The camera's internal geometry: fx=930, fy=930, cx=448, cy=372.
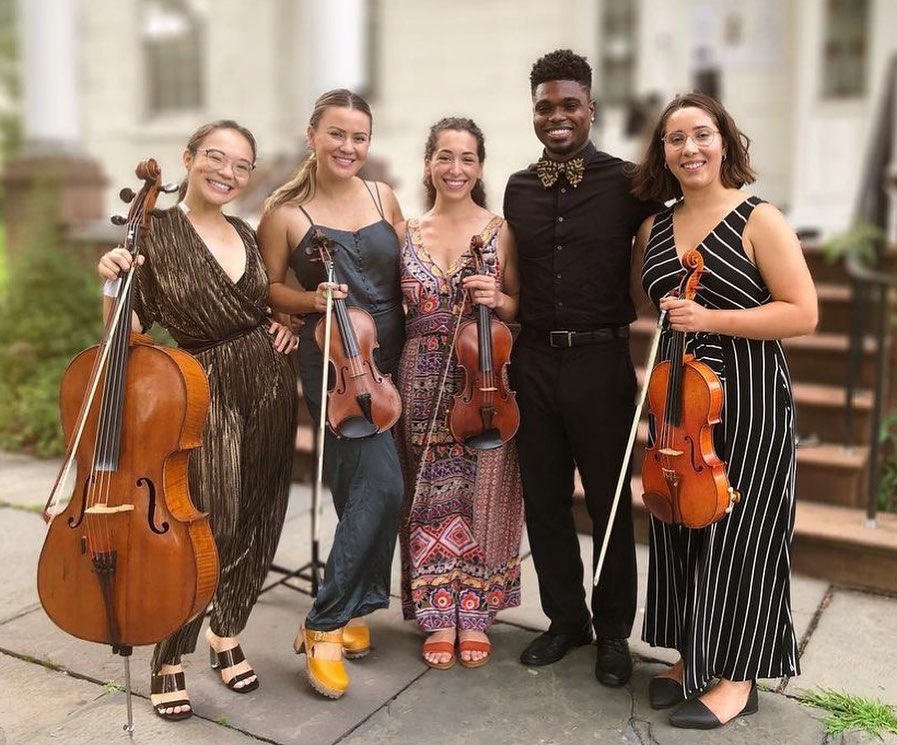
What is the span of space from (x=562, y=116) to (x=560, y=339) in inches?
26.5

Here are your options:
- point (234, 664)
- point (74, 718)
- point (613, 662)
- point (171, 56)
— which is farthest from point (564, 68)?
point (171, 56)

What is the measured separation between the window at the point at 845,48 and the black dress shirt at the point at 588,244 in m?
5.07

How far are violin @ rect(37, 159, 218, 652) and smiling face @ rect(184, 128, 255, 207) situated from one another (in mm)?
205

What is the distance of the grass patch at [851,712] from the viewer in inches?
109

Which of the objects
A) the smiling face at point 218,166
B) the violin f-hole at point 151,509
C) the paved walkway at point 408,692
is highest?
the smiling face at point 218,166

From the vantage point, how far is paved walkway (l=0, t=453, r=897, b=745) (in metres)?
2.73

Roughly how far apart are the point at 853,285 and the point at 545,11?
4.39 m

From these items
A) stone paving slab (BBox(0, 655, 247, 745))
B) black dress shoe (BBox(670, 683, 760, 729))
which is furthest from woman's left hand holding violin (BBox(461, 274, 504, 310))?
stone paving slab (BBox(0, 655, 247, 745))

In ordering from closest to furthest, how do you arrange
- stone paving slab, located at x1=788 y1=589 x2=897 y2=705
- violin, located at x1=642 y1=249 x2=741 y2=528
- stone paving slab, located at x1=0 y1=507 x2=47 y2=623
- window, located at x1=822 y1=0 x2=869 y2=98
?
violin, located at x1=642 y1=249 x2=741 y2=528
stone paving slab, located at x1=788 y1=589 x2=897 y2=705
stone paving slab, located at x1=0 y1=507 x2=47 y2=623
window, located at x1=822 y1=0 x2=869 y2=98

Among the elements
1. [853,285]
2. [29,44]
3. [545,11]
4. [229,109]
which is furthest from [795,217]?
[29,44]

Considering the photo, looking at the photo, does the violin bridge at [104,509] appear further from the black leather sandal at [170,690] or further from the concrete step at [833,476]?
the concrete step at [833,476]

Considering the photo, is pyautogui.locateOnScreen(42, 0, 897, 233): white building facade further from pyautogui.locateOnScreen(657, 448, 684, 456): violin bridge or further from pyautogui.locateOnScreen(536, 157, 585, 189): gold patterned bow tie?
pyautogui.locateOnScreen(657, 448, 684, 456): violin bridge

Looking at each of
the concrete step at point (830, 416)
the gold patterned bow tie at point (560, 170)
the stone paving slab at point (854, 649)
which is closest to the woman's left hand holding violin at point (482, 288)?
the gold patterned bow tie at point (560, 170)

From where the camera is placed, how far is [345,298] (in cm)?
281
